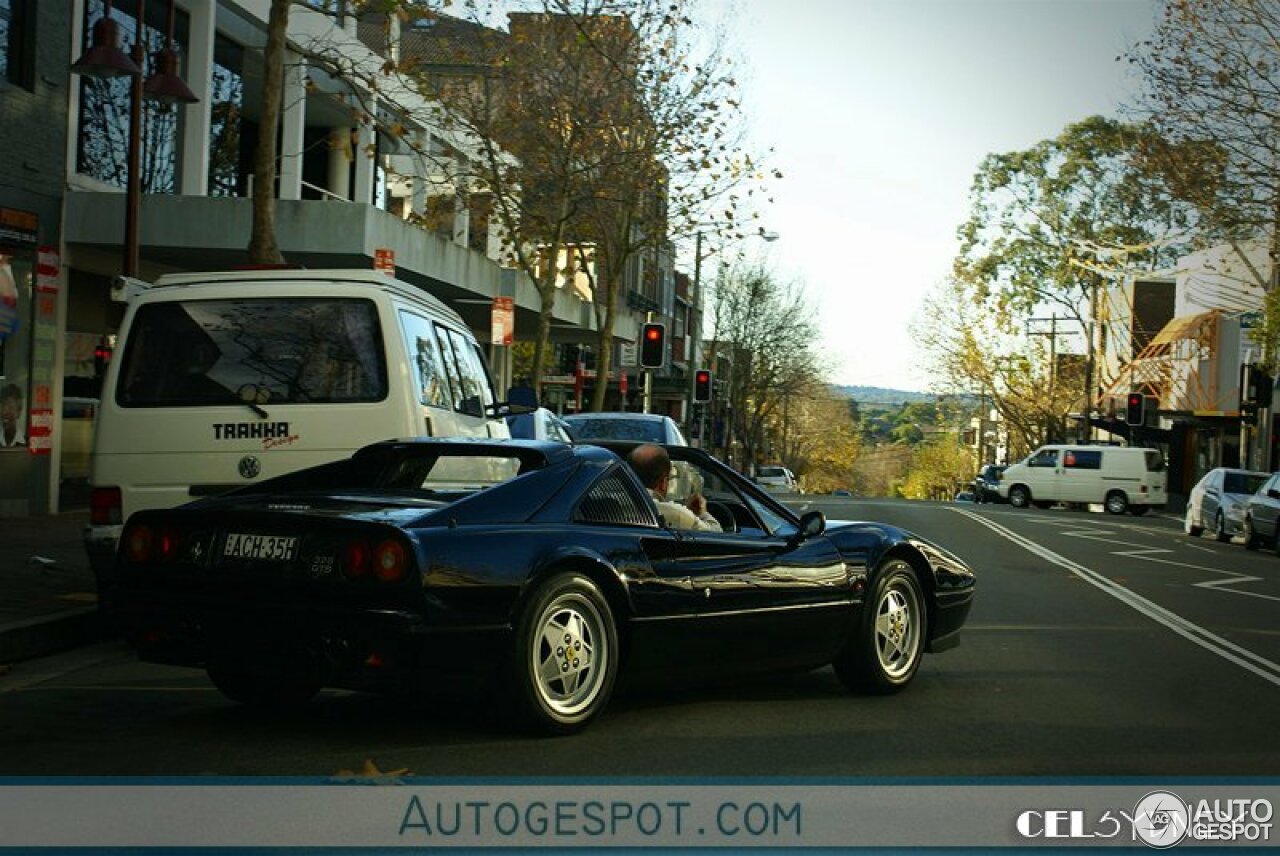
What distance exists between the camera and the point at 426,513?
630 cm

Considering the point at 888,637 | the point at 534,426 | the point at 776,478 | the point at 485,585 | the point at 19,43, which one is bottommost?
the point at 776,478

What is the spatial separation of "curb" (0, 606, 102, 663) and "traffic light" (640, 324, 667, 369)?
21124 mm

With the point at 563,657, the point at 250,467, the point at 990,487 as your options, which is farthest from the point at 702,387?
the point at 563,657

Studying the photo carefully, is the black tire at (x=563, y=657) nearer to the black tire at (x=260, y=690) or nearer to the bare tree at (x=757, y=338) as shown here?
the black tire at (x=260, y=690)

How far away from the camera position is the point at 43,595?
10.9m

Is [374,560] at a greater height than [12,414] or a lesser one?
lesser

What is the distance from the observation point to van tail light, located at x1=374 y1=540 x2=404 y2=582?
19.8ft

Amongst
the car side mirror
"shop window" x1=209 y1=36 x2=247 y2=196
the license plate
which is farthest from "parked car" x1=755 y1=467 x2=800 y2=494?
the license plate

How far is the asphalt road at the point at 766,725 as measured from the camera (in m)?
6.17

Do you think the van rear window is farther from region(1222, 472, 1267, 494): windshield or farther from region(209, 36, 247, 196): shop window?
region(1222, 472, 1267, 494): windshield

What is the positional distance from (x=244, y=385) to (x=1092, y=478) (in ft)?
151

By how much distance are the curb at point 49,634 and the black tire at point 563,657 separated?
3919 millimetres

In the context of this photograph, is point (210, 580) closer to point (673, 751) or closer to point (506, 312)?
point (673, 751)

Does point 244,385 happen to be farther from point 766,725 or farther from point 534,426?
point 534,426
